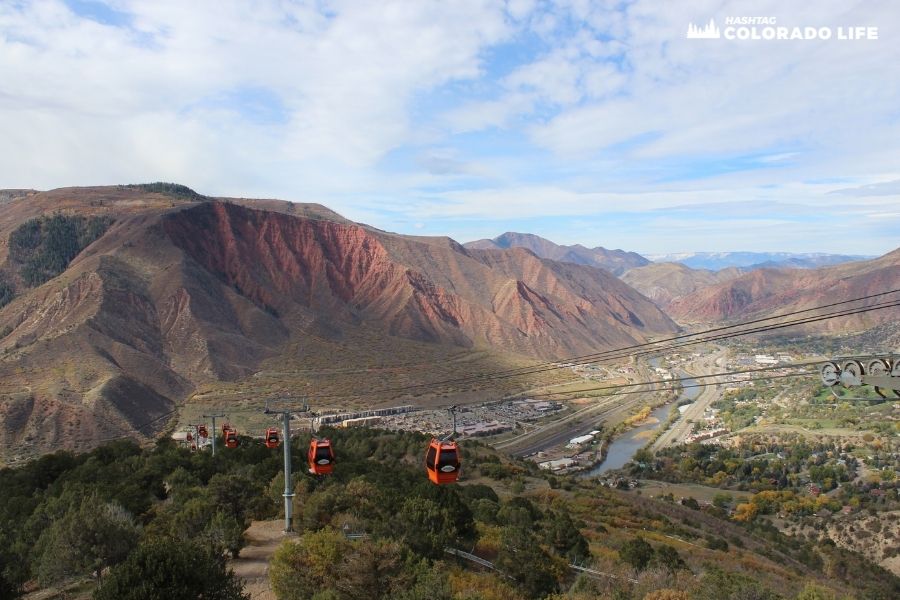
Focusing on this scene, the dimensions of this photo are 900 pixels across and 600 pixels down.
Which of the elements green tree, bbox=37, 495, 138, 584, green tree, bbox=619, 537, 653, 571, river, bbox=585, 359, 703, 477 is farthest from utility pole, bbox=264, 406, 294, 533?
river, bbox=585, 359, 703, 477

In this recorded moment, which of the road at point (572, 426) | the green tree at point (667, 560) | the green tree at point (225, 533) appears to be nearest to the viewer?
the green tree at point (225, 533)

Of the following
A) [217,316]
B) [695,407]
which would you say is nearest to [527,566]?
[217,316]

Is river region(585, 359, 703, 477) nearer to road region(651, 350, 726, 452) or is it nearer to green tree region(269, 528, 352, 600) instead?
road region(651, 350, 726, 452)

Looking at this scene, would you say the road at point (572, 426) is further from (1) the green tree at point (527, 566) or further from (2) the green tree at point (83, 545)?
(2) the green tree at point (83, 545)

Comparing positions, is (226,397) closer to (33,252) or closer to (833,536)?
(33,252)

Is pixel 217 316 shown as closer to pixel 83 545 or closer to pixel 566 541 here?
pixel 566 541

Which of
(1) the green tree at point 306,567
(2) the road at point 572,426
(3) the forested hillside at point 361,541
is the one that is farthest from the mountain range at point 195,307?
(1) the green tree at point 306,567
